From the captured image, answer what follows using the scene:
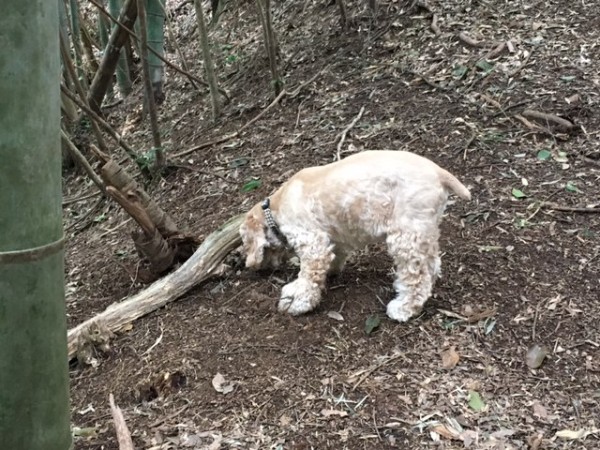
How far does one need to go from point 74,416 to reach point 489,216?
345cm

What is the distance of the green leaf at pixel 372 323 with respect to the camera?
13.3ft

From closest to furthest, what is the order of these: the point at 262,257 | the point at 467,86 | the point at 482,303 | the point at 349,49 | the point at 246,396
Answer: the point at 246,396 < the point at 482,303 < the point at 262,257 < the point at 467,86 < the point at 349,49

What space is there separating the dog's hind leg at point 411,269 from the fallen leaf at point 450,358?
1.19ft

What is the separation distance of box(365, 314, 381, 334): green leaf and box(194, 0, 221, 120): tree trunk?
4.26 metres

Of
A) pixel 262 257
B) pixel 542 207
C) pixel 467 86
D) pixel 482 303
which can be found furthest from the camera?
pixel 467 86

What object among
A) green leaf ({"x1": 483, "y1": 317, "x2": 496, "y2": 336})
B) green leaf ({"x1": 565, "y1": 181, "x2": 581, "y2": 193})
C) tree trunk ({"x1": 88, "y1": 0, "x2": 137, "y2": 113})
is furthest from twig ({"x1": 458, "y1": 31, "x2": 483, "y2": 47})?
green leaf ({"x1": 483, "y1": 317, "x2": 496, "y2": 336})

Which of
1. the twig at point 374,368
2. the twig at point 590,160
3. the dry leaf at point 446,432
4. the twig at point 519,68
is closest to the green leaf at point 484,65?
the twig at point 519,68

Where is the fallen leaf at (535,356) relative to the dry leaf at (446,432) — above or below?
below

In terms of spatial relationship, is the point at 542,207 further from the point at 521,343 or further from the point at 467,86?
the point at 467,86

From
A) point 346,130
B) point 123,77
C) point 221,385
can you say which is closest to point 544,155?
point 346,130

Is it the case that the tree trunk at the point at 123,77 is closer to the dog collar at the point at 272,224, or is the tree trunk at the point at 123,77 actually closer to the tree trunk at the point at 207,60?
the tree trunk at the point at 207,60

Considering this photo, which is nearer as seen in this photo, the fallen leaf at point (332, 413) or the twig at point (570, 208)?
the fallen leaf at point (332, 413)

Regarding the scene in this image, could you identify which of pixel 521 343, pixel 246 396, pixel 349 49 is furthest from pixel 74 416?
pixel 349 49

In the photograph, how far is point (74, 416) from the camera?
372 cm
